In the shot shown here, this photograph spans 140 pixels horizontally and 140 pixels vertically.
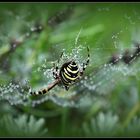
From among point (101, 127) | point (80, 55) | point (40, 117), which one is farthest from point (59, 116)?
point (80, 55)

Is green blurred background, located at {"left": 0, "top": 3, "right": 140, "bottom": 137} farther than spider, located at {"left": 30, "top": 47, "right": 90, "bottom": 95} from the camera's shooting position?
Yes

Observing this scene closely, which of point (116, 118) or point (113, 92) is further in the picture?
point (113, 92)

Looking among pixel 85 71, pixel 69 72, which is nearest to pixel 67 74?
pixel 69 72

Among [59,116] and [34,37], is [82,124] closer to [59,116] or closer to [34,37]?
[59,116]

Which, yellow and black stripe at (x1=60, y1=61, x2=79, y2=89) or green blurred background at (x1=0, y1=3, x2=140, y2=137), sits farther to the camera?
green blurred background at (x1=0, y1=3, x2=140, y2=137)

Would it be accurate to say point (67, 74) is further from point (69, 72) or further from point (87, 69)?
point (87, 69)
